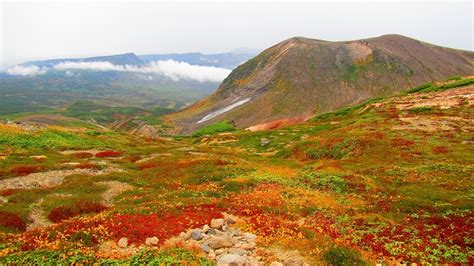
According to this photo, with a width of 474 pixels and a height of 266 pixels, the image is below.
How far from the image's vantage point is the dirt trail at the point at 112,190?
101ft

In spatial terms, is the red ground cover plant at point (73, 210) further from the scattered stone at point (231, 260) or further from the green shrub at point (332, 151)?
the green shrub at point (332, 151)

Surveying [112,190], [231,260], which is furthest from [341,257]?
[112,190]

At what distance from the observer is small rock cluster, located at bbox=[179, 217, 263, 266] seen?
55.6 ft

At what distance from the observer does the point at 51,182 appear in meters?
36.9

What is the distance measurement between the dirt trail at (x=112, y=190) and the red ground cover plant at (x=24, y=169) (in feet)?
30.8

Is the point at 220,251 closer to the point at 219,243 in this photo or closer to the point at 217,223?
the point at 219,243

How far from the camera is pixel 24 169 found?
132 ft

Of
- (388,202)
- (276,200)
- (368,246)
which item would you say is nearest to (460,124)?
(388,202)

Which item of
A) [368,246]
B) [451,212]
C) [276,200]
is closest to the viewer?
[368,246]

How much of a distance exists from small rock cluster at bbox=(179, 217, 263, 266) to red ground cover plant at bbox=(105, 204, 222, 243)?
2.48 feet

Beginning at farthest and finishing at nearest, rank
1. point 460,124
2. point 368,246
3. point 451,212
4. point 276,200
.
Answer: point 460,124 < point 276,200 < point 451,212 < point 368,246

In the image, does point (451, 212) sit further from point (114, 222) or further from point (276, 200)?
point (114, 222)

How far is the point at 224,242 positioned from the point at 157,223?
438 centimetres

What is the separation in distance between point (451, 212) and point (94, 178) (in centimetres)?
3241
